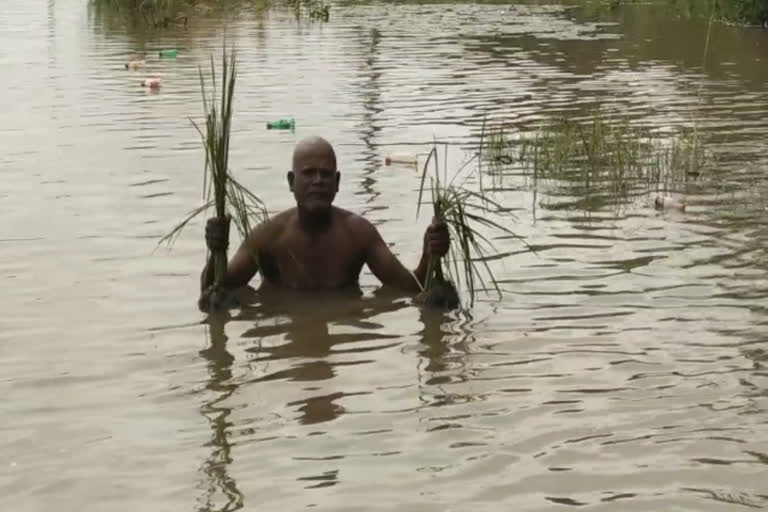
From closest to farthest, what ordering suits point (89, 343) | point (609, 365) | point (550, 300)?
point (609, 365)
point (89, 343)
point (550, 300)

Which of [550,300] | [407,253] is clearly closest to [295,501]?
[550,300]

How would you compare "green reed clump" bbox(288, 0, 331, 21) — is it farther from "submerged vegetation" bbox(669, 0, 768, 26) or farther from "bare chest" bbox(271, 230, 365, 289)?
"bare chest" bbox(271, 230, 365, 289)

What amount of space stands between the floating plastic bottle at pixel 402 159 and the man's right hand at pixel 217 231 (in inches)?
188

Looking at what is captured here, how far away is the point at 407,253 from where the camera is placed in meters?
8.87

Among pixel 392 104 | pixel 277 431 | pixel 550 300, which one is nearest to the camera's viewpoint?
pixel 277 431

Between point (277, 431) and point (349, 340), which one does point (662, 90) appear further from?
point (277, 431)

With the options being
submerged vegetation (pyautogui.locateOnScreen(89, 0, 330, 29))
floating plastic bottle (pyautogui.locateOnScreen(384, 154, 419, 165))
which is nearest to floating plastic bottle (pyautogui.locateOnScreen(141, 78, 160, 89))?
floating plastic bottle (pyautogui.locateOnScreen(384, 154, 419, 165))

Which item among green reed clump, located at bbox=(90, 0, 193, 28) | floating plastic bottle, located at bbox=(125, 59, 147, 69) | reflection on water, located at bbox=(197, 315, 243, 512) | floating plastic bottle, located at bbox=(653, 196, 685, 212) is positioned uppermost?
green reed clump, located at bbox=(90, 0, 193, 28)

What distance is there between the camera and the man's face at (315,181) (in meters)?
7.29

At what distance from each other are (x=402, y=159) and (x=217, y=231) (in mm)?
4883

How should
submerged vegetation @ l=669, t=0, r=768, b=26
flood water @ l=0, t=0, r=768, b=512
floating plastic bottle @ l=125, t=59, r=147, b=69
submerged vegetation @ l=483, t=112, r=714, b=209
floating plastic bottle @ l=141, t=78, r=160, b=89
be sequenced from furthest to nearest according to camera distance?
submerged vegetation @ l=669, t=0, r=768, b=26, floating plastic bottle @ l=125, t=59, r=147, b=69, floating plastic bottle @ l=141, t=78, r=160, b=89, submerged vegetation @ l=483, t=112, r=714, b=209, flood water @ l=0, t=0, r=768, b=512

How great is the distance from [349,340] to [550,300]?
1.28 metres

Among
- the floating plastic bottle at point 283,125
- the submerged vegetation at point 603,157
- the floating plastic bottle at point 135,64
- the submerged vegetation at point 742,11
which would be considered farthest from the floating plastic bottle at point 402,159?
the submerged vegetation at point 742,11

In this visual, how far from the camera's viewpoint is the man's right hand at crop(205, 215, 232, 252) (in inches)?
274
